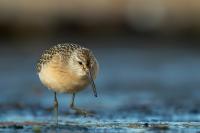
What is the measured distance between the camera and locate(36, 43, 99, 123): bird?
9945mm

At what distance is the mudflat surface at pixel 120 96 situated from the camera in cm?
942

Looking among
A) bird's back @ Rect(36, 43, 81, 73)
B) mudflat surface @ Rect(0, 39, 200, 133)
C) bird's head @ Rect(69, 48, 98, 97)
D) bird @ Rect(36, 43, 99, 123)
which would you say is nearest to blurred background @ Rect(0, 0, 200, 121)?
mudflat surface @ Rect(0, 39, 200, 133)

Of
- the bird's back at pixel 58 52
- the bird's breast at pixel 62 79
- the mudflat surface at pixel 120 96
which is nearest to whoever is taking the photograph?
the mudflat surface at pixel 120 96

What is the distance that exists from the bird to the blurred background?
1.59 m

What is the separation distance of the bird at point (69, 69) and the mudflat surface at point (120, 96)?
50 centimetres

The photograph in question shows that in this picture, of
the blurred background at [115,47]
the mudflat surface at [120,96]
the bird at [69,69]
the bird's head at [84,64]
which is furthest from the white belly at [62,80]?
the blurred background at [115,47]

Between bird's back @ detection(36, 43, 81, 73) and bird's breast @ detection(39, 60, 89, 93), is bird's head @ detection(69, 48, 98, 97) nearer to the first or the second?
bird's breast @ detection(39, 60, 89, 93)

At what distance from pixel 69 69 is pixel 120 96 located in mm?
4066

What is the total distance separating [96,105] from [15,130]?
3.99 meters

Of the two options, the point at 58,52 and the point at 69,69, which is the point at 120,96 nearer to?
the point at 58,52

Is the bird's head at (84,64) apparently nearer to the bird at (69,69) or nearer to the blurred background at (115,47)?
the bird at (69,69)

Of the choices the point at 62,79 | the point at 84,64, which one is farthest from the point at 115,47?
the point at 84,64

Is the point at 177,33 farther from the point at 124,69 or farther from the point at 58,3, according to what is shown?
the point at 124,69

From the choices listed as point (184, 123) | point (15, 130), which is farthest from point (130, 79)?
point (15, 130)
